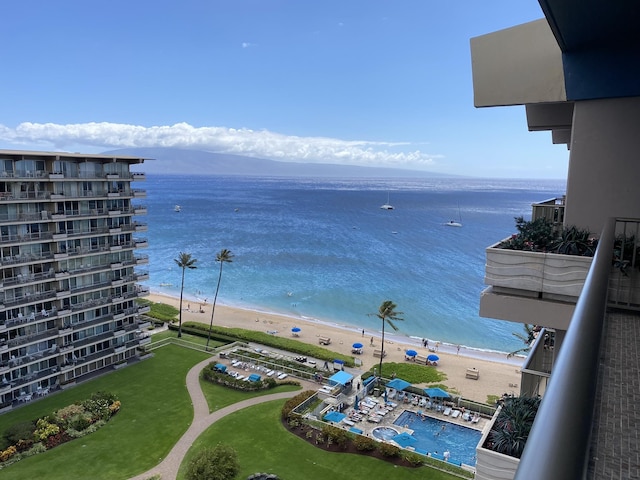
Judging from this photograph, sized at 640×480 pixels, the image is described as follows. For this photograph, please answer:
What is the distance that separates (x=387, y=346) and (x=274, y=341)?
40.4 ft

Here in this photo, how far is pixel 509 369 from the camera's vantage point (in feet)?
147

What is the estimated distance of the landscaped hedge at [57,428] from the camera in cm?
2603

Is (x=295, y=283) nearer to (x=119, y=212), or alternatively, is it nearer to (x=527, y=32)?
(x=119, y=212)

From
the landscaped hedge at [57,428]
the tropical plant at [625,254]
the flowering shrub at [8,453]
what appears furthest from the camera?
the landscaped hedge at [57,428]

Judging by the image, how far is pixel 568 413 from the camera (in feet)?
4.68

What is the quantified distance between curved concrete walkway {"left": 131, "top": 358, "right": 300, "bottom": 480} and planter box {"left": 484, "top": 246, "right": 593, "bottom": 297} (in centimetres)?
2135

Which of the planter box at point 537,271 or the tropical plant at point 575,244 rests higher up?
the tropical plant at point 575,244

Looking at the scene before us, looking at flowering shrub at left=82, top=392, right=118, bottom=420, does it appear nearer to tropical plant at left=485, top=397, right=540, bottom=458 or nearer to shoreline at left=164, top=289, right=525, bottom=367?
tropical plant at left=485, top=397, right=540, bottom=458

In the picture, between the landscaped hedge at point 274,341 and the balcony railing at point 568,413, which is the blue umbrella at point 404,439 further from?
the balcony railing at point 568,413

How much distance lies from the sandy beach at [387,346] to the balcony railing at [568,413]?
37610 millimetres

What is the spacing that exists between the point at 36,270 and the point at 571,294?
3378 centimetres

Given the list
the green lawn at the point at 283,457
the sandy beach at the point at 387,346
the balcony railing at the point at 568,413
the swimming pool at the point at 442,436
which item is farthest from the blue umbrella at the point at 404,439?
the balcony railing at the point at 568,413

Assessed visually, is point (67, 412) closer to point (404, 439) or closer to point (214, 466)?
point (214, 466)

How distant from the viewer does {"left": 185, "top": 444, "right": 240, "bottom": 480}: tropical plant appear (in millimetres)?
21203
